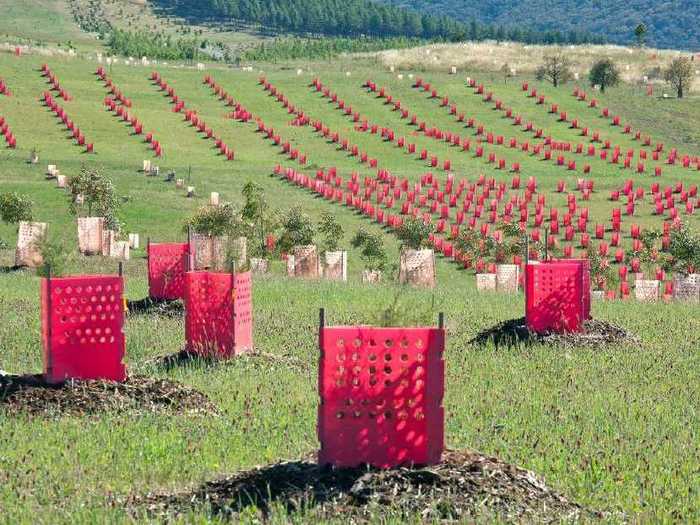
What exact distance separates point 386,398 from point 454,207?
58764mm

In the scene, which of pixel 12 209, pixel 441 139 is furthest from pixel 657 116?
pixel 12 209

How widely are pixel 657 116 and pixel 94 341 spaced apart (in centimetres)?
9555

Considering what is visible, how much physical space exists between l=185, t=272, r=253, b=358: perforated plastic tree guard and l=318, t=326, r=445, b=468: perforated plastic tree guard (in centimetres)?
967

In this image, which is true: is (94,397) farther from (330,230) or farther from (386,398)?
(330,230)

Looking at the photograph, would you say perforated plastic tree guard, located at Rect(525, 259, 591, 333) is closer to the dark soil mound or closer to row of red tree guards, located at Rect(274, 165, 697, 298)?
the dark soil mound

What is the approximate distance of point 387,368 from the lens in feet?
40.5

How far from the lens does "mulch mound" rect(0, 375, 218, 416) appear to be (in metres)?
17.0

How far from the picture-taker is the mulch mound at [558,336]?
2483 cm

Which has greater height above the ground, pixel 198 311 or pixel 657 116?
pixel 657 116

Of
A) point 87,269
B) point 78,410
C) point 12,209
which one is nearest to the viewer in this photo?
point 78,410

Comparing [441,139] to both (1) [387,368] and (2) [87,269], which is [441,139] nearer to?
(2) [87,269]

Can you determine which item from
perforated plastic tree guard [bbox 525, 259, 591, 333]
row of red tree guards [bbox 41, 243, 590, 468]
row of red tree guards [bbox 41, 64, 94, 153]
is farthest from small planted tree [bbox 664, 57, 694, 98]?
perforated plastic tree guard [bbox 525, 259, 591, 333]

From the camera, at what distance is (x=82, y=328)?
17656 millimetres

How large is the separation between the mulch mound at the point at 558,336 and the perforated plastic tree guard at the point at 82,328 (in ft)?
29.2
